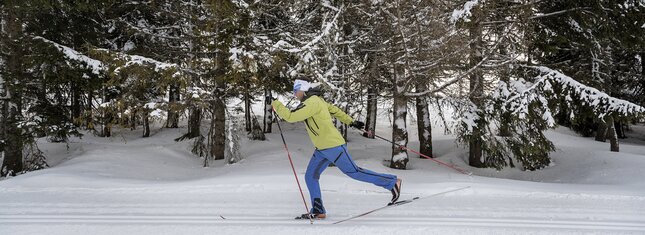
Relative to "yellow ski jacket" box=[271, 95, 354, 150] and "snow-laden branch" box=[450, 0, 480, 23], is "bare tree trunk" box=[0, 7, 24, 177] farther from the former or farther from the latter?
"snow-laden branch" box=[450, 0, 480, 23]

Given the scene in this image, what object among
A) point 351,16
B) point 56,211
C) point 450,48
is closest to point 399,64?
point 450,48

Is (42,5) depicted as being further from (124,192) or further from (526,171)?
(526,171)

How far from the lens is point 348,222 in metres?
5.12

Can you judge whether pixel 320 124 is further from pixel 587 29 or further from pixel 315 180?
pixel 587 29

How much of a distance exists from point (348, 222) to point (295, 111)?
1548 mm

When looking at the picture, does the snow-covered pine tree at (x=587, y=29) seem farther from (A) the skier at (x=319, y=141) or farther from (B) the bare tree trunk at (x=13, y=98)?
(B) the bare tree trunk at (x=13, y=98)

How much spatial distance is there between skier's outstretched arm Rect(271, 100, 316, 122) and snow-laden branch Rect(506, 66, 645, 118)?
597cm

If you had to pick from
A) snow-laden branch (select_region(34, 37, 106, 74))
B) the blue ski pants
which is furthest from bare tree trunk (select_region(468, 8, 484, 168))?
snow-laden branch (select_region(34, 37, 106, 74))

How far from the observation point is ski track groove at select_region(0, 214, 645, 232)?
496 cm

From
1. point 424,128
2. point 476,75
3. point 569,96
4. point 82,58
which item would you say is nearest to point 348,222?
point 476,75

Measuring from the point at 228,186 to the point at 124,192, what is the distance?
1.66 meters

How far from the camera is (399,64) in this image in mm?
9141

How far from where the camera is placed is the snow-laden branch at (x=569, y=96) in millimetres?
8906

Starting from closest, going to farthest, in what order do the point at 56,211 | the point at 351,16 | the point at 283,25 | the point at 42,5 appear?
the point at 56,211
the point at 42,5
the point at 351,16
the point at 283,25
